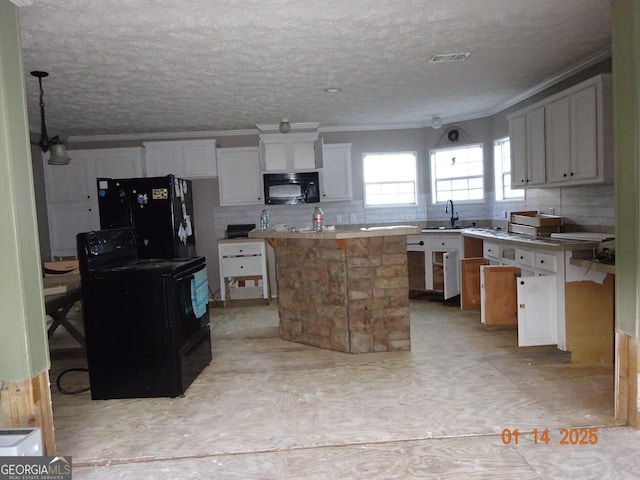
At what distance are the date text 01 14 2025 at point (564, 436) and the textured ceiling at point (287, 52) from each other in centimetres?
244

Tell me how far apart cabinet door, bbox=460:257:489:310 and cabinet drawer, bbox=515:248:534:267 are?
0.70m

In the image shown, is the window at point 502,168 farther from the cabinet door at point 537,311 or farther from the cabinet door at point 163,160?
the cabinet door at point 163,160

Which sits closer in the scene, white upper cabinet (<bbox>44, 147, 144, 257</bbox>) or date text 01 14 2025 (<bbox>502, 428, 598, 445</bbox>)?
date text 01 14 2025 (<bbox>502, 428, 598, 445</bbox>)

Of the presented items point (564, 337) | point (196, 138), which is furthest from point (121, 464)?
point (196, 138)

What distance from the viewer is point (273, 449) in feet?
7.76

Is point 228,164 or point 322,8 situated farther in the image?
point 228,164

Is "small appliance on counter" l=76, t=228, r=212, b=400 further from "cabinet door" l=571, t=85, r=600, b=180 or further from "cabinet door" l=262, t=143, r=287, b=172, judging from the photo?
"cabinet door" l=571, t=85, r=600, b=180

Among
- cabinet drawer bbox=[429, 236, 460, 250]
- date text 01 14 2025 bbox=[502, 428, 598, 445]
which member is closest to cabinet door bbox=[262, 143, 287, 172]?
cabinet drawer bbox=[429, 236, 460, 250]

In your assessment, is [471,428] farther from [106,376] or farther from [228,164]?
[228,164]

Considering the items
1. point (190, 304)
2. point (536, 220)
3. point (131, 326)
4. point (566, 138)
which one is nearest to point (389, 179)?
point (536, 220)

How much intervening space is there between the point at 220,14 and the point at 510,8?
5.77 ft

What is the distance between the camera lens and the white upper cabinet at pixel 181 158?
20.2 ft

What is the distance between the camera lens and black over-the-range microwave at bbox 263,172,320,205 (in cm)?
614

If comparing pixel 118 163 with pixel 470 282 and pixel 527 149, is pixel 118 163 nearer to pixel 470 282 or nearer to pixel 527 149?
pixel 470 282
